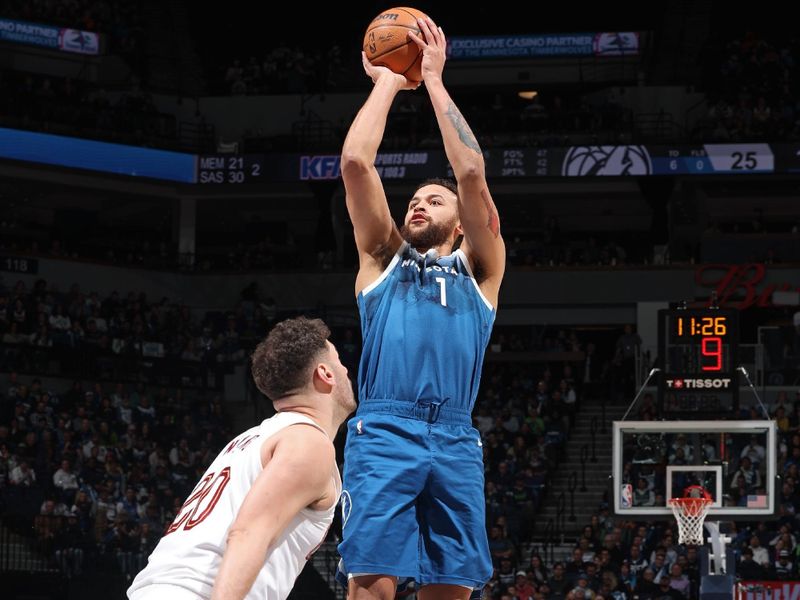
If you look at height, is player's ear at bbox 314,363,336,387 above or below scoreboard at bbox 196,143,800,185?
below

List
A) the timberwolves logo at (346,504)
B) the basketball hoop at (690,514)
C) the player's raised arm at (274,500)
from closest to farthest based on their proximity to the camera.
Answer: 1. the player's raised arm at (274,500)
2. the timberwolves logo at (346,504)
3. the basketball hoop at (690,514)

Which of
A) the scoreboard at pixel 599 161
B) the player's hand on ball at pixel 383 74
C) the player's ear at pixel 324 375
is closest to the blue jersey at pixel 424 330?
the player's hand on ball at pixel 383 74

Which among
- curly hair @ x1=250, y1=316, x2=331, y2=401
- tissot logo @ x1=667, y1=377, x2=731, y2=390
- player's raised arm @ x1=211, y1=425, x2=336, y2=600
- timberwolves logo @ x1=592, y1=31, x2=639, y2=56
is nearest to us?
player's raised arm @ x1=211, y1=425, x2=336, y2=600

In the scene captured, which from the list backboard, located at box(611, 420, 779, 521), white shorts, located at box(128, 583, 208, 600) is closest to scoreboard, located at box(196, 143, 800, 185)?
backboard, located at box(611, 420, 779, 521)

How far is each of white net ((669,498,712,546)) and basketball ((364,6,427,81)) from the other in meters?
10.9

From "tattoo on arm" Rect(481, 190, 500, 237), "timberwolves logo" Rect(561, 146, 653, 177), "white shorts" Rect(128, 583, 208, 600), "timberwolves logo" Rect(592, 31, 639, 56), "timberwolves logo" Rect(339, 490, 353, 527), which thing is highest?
"timberwolves logo" Rect(592, 31, 639, 56)

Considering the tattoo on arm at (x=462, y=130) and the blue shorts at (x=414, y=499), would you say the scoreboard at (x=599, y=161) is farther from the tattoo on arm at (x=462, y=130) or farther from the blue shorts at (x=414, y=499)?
the blue shorts at (x=414, y=499)

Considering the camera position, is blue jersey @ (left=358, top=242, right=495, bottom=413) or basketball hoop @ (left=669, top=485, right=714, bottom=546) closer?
blue jersey @ (left=358, top=242, right=495, bottom=413)

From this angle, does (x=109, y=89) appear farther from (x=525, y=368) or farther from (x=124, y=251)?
(x=525, y=368)

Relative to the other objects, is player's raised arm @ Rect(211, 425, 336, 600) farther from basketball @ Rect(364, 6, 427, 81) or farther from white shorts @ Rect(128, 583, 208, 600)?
basketball @ Rect(364, 6, 427, 81)

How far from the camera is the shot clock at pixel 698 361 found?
51.7 feet

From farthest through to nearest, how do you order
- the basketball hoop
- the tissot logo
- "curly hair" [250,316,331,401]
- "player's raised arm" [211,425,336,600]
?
1. the tissot logo
2. the basketball hoop
3. "curly hair" [250,316,331,401]
4. "player's raised arm" [211,425,336,600]

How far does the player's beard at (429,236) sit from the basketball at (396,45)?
0.69m

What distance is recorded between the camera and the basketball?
5.82m
